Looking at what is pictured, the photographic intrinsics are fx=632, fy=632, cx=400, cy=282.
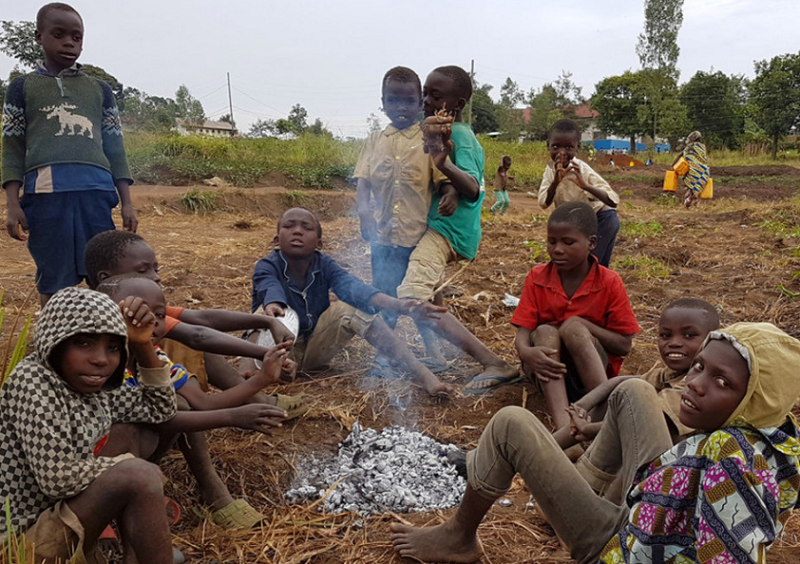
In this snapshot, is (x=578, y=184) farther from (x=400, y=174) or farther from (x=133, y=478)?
(x=133, y=478)

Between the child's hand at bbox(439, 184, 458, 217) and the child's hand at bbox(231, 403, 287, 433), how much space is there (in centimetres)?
189

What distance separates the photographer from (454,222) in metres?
3.97

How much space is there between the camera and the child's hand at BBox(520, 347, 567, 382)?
3121mm

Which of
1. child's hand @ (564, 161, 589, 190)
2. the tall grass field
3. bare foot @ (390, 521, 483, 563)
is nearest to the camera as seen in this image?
bare foot @ (390, 521, 483, 563)

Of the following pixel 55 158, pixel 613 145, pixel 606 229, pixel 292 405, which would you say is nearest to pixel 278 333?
pixel 292 405

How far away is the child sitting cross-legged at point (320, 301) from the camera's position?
3.52 metres

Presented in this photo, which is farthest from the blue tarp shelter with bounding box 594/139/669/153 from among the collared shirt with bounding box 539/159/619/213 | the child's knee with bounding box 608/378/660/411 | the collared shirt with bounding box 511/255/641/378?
the child's knee with bounding box 608/378/660/411

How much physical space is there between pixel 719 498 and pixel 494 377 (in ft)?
7.64

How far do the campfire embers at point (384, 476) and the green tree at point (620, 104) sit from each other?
132 ft

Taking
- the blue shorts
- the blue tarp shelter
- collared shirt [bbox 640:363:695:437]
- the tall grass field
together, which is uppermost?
the blue tarp shelter

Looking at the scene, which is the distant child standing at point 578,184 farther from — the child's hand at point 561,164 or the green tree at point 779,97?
the green tree at point 779,97

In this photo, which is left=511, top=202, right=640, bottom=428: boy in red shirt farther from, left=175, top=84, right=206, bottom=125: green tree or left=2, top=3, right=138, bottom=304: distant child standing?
left=175, top=84, right=206, bottom=125: green tree

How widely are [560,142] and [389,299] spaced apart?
1.95 m

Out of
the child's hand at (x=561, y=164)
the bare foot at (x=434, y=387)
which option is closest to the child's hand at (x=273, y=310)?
the bare foot at (x=434, y=387)
